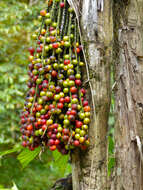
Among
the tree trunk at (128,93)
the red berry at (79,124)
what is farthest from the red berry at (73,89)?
the tree trunk at (128,93)

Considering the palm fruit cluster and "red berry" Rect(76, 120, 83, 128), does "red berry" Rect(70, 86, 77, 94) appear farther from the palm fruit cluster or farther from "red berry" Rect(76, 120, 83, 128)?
"red berry" Rect(76, 120, 83, 128)

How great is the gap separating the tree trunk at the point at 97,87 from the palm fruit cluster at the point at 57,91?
0.15 feet

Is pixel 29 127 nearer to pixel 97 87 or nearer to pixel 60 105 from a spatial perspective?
pixel 60 105

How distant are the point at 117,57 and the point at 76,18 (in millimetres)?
277

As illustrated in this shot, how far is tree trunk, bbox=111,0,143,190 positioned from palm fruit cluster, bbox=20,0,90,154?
212mm

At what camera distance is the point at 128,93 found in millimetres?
1045

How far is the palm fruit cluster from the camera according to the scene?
0.88 metres

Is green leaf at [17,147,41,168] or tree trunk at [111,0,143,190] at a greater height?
tree trunk at [111,0,143,190]

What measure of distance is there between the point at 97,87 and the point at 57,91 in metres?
0.17

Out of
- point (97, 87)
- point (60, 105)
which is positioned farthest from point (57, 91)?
point (97, 87)

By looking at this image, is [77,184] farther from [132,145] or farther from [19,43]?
[19,43]

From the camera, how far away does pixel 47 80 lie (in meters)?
0.94

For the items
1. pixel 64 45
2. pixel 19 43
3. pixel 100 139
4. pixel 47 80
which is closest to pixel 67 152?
pixel 100 139

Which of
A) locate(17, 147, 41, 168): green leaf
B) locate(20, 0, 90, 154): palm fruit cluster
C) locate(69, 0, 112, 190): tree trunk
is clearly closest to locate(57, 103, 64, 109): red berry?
locate(20, 0, 90, 154): palm fruit cluster
